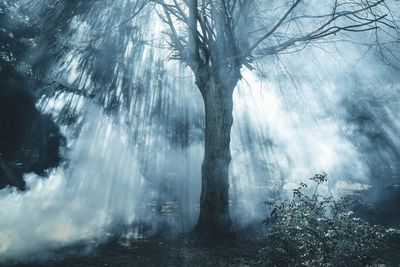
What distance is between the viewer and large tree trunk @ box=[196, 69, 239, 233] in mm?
5746

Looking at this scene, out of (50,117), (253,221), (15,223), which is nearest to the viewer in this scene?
(15,223)

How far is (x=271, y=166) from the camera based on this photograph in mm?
11492

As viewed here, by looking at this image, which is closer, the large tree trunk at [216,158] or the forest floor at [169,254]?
the forest floor at [169,254]

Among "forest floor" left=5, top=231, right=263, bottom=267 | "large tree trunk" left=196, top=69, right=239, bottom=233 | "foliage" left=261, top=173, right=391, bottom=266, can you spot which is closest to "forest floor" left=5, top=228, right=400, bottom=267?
"forest floor" left=5, top=231, right=263, bottom=267

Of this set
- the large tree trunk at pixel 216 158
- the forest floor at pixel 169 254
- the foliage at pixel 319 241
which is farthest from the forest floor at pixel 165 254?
the foliage at pixel 319 241

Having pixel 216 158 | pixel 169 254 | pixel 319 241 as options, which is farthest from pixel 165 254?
pixel 319 241

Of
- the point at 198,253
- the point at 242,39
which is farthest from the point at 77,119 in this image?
the point at 198,253

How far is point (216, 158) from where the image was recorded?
5902mm

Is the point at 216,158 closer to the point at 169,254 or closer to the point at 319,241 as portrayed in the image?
the point at 169,254

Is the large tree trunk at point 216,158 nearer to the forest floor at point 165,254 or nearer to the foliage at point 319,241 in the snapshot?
the forest floor at point 165,254

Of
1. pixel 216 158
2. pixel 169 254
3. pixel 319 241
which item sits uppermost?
pixel 216 158

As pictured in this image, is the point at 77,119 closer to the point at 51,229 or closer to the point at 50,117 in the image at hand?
the point at 50,117

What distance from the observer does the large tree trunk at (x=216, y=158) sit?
5746mm

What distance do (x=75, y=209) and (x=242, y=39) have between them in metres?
5.18
